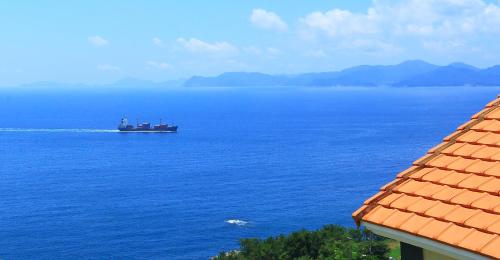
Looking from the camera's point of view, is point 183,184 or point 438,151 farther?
point 183,184

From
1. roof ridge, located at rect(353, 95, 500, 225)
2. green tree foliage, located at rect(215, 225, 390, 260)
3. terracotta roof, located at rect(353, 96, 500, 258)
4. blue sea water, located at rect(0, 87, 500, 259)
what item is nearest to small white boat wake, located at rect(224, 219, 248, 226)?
blue sea water, located at rect(0, 87, 500, 259)

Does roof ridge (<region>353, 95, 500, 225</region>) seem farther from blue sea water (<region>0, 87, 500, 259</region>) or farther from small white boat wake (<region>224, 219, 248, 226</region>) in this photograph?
small white boat wake (<region>224, 219, 248, 226</region>)

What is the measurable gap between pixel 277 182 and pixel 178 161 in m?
25.1

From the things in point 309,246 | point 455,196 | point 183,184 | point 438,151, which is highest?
point 438,151

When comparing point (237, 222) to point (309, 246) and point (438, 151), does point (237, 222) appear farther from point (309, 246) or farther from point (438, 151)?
point (438, 151)

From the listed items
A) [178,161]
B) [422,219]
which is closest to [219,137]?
[178,161]

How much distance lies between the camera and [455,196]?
14.0ft

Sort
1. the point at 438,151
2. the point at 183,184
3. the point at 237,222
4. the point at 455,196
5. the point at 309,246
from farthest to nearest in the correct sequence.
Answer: the point at 183,184 → the point at 237,222 → the point at 309,246 → the point at 438,151 → the point at 455,196

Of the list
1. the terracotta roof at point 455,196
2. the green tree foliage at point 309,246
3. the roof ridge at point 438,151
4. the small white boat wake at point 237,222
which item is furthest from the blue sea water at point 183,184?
the terracotta roof at point 455,196

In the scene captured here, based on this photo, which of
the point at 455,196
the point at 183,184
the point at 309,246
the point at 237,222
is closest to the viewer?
the point at 455,196

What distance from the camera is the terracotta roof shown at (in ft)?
12.7

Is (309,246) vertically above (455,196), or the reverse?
(455,196)

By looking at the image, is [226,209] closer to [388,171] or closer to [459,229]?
[388,171]

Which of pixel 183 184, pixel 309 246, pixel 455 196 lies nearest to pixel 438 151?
pixel 455 196
